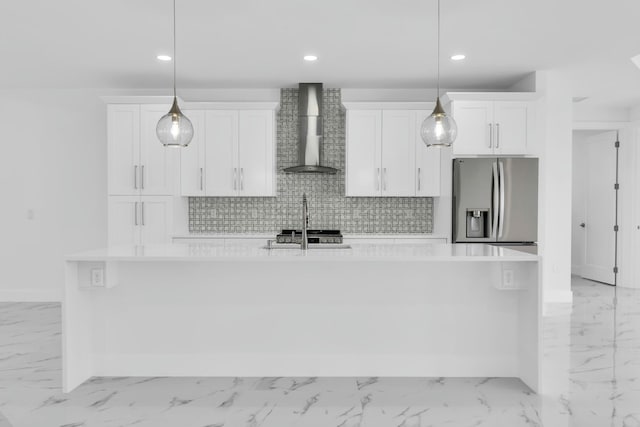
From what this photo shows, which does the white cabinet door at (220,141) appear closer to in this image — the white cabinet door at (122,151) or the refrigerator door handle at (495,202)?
the white cabinet door at (122,151)

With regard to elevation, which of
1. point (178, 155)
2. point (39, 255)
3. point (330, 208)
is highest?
point (178, 155)

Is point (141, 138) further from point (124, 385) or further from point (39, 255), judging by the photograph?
point (124, 385)

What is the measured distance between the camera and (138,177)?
205 inches

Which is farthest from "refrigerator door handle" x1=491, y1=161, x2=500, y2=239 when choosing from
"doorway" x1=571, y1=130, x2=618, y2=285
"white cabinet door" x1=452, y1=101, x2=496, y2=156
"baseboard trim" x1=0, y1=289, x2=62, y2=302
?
"baseboard trim" x1=0, y1=289, x2=62, y2=302

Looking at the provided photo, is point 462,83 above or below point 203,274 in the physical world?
above

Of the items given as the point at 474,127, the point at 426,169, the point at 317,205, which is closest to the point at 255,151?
the point at 317,205

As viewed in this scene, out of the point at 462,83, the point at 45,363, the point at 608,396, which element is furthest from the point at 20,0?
the point at 608,396

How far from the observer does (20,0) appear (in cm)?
337

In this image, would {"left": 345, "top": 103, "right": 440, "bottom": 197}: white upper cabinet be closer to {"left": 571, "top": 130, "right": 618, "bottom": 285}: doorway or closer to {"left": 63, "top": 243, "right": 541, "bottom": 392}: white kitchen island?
{"left": 63, "top": 243, "right": 541, "bottom": 392}: white kitchen island

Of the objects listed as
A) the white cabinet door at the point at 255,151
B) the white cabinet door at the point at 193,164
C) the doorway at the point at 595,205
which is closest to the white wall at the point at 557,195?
the doorway at the point at 595,205

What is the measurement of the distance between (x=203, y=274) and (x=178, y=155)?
2.56m

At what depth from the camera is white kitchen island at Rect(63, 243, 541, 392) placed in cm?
311

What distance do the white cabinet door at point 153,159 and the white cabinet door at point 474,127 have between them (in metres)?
3.19

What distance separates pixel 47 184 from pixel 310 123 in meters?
3.38
